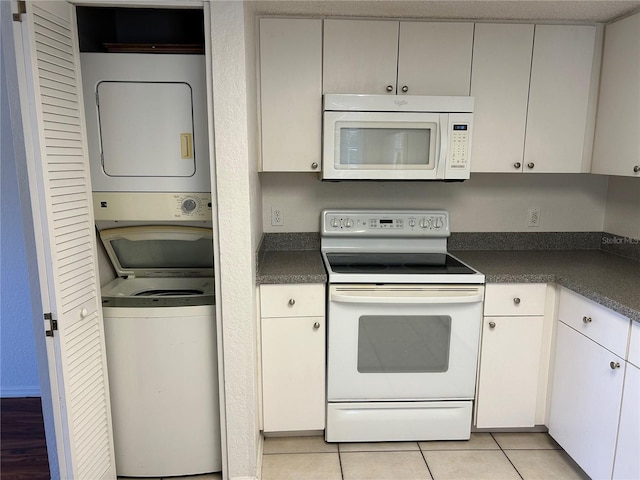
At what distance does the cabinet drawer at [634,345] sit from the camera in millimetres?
1514

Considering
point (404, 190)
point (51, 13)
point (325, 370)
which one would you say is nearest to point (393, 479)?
point (325, 370)

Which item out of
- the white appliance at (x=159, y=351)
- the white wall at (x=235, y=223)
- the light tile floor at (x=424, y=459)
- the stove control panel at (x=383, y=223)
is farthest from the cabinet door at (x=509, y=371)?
the white appliance at (x=159, y=351)

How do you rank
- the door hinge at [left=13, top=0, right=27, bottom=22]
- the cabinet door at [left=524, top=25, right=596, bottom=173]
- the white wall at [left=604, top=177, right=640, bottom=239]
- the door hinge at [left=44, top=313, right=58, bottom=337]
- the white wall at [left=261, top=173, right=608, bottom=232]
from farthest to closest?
1. the white wall at [left=261, top=173, right=608, bottom=232]
2. the white wall at [left=604, top=177, right=640, bottom=239]
3. the cabinet door at [left=524, top=25, right=596, bottom=173]
4. the door hinge at [left=44, top=313, right=58, bottom=337]
5. the door hinge at [left=13, top=0, right=27, bottom=22]

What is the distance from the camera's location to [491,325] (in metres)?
2.01

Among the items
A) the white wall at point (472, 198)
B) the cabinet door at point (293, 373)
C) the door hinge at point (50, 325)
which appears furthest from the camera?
the white wall at point (472, 198)

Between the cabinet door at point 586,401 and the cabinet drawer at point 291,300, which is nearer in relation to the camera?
the cabinet door at point 586,401

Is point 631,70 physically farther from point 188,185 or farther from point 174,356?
point 174,356

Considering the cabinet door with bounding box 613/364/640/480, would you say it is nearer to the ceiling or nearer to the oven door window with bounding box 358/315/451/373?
the oven door window with bounding box 358/315/451/373

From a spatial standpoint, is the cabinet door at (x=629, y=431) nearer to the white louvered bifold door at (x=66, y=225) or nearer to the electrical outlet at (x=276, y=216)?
the electrical outlet at (x=276, y=216)

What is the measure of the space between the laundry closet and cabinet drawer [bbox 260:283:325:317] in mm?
260

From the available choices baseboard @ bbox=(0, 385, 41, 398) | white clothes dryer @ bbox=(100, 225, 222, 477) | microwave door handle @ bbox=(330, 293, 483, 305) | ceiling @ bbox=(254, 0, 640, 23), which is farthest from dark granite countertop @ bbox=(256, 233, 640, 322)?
baseboard @ bbox=(0, 385, 41, 398)

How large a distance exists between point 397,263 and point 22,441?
6.92 ft

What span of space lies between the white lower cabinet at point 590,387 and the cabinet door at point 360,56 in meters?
1.33

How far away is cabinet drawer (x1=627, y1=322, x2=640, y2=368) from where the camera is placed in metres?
1.51
